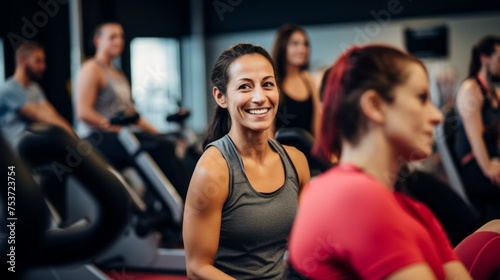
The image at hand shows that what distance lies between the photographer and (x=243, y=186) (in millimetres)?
1779

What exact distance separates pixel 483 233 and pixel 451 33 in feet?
23.0

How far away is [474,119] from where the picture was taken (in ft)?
11.4

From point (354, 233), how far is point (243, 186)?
86 cm

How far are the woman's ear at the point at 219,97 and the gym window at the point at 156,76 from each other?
5384mm

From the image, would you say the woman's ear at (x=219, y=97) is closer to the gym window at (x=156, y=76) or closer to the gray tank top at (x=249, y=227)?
the gray tank top at (x=249, y=227)

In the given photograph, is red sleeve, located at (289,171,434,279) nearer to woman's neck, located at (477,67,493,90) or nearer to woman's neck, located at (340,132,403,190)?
woman's neck, located at (340,132,403,190)

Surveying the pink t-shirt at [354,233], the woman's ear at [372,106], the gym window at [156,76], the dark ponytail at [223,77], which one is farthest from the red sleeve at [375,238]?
the gym window at [156,76]

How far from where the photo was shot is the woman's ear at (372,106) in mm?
1031

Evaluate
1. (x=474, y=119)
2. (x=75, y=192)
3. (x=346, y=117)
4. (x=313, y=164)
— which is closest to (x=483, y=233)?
(x=346, y=117)

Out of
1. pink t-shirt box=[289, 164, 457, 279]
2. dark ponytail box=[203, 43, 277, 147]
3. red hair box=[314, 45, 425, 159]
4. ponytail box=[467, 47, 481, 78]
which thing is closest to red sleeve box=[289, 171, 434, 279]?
pink t-shirt box=[289, 164, 457, 279]

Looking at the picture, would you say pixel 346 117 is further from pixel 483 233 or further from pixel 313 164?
pixel 313 164

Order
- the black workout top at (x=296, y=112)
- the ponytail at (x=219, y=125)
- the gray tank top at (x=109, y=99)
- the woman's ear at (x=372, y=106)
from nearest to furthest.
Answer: the woman's ear at (x=372, y=106) → the ponytail at (x=219, y=125) → the black workout top at (x=296, y=112) → the gray tank top at (x=109, y=99)

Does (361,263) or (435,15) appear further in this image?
(435,15)

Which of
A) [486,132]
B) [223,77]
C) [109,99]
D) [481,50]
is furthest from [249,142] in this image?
[109,99]
